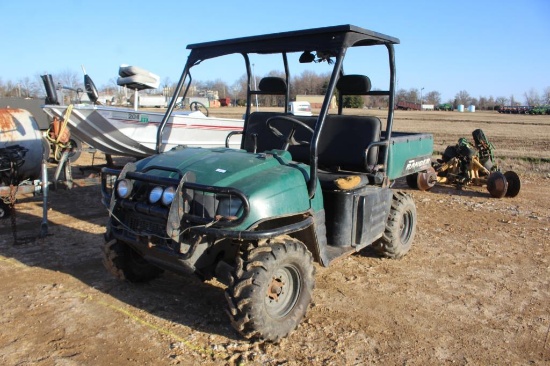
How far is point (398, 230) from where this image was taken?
5605mm

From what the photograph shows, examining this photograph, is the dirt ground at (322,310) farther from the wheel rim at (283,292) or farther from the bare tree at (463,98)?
the bare tree at (463,98)

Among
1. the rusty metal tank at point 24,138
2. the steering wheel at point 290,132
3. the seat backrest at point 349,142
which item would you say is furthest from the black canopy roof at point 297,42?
the rusty metal tank at point 24,138

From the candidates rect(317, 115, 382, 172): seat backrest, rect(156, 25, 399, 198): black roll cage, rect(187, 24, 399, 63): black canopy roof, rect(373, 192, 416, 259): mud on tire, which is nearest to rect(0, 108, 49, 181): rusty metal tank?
rect(156, 25, 399, 198): black roll cage

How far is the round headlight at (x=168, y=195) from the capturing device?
3.60 meters

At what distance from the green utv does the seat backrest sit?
0.01 meters

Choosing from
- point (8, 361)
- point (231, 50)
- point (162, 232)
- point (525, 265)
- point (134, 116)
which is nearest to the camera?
point (8, 361)

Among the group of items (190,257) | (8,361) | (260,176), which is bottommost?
(8,361)

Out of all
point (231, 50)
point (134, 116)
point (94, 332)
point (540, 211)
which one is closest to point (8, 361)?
point (94, 332)

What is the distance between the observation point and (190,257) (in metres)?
3.57

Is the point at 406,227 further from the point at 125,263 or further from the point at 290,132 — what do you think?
the point at 125,263

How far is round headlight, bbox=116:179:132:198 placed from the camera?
3875 mm

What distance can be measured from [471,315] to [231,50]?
10.9 feet

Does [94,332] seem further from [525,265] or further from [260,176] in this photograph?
[525,265]

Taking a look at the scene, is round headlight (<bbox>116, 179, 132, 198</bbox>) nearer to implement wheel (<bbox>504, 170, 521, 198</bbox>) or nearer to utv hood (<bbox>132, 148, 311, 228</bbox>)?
utv hood (<bbox>132, 148, 311, 228</bbox>)
